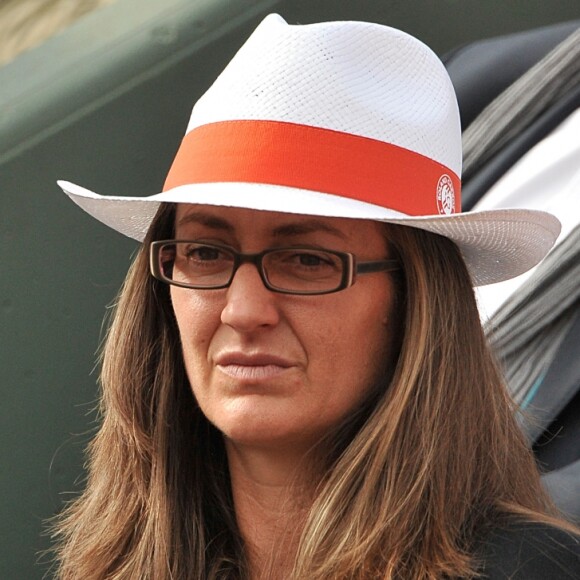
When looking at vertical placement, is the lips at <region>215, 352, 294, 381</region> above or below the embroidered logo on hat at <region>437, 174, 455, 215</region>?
below

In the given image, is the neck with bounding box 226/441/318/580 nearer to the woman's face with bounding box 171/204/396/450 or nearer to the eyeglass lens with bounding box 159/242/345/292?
the woman's face with bounding box 171/204/396/450

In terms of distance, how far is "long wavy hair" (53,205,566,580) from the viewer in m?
1.76

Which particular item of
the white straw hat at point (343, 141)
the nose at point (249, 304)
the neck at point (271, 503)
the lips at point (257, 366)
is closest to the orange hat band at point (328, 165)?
the white straw hat at point (343, 141)

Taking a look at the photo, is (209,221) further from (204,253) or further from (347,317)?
(347,317)

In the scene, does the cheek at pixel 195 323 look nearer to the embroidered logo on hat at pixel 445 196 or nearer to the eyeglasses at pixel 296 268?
the eyeglasses at pixel 296 268

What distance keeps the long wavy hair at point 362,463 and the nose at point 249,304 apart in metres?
0.20

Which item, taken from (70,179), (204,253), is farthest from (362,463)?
(70,179)

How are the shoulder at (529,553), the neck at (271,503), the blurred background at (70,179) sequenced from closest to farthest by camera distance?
the shoulder at (529,553) < the neck at (271,503) < the blurred background at (70,179)

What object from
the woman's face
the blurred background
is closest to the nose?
the woman's face

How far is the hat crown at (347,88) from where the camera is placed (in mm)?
1845

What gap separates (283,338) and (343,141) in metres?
0.29

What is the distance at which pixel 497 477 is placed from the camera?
1.84m

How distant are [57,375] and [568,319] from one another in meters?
1.20

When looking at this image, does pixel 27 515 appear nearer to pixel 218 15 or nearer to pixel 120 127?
pixel 120 127
